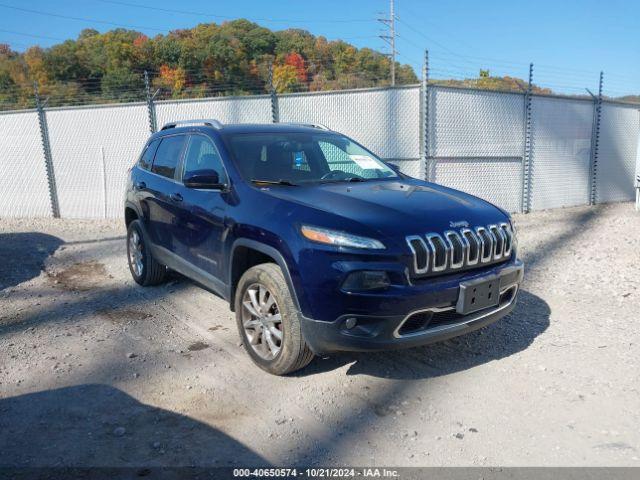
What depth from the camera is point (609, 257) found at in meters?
6.72

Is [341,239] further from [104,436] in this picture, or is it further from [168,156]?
[168,156]

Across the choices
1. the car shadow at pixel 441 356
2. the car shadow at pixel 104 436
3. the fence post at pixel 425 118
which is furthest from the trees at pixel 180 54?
the car shadow at pixel 104 436

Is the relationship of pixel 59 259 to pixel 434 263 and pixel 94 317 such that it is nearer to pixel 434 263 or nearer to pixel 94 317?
pixel 94 317

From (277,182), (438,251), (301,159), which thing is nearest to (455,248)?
(438,251)

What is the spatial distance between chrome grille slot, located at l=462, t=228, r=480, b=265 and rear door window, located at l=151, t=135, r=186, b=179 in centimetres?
294

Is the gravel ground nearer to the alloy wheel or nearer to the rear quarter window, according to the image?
the alloy wheel

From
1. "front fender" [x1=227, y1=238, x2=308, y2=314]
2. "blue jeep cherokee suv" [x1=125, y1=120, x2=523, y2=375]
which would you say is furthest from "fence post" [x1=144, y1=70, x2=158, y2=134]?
"front fender" [x1=227, y1=238, x2=308, y2=314]

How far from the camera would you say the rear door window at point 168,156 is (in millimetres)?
5113

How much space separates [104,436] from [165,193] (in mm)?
2586

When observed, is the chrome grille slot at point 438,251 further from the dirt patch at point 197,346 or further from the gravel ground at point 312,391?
the dirt patch at point 197,346

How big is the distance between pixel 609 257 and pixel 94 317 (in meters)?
6.21

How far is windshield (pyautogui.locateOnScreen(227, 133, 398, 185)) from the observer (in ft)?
13.8

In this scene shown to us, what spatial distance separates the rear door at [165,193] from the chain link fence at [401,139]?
461cm

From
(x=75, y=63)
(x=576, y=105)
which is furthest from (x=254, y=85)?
(x=75, y=63)
